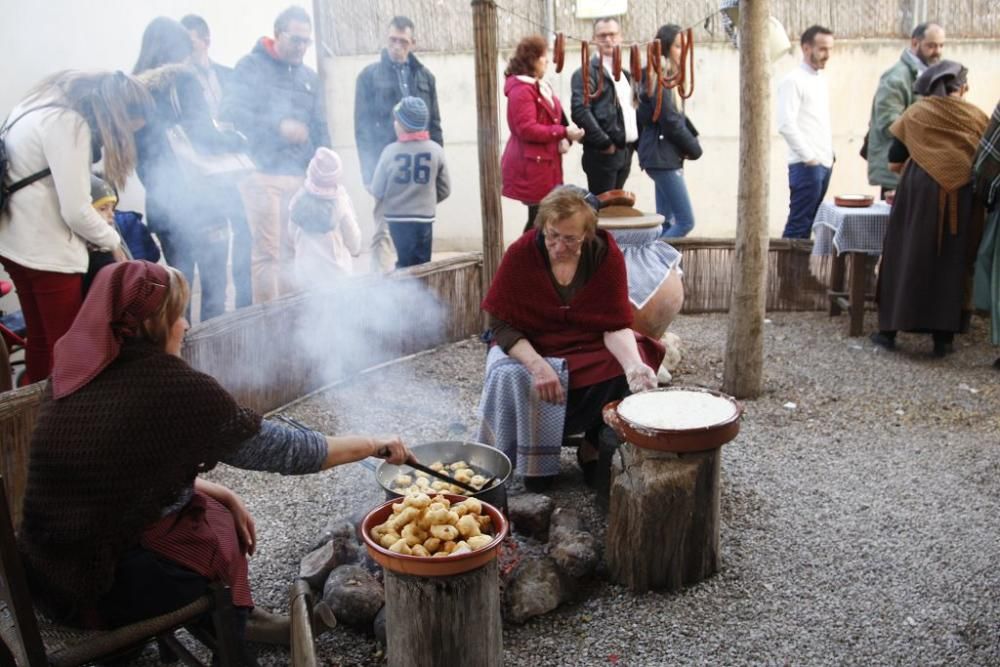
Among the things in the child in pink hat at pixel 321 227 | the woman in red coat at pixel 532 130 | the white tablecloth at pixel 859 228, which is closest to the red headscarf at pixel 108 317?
the child in pink hat at pixel 321 227

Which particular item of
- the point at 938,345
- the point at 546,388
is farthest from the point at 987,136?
the point at 546,388

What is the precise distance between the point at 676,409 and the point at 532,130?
353cm

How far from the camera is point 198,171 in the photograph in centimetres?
585

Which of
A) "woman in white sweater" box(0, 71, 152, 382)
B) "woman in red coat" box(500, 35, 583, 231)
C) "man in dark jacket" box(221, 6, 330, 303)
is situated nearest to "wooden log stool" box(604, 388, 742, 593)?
"woman in white sweater" box(0, 71, 152, 382)

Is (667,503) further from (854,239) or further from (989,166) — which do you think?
(854,239)

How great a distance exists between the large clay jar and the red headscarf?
11.4 feet

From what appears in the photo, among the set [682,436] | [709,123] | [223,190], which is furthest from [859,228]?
[223,190]

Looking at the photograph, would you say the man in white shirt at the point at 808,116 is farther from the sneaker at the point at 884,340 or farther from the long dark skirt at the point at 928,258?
the sneaker at the point at 884,340

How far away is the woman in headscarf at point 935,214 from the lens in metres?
6.05

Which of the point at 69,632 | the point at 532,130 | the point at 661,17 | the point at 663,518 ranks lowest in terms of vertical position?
the point at 663,518

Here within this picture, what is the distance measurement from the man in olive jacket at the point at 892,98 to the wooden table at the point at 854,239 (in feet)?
0.84

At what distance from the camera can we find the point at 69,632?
2.39m

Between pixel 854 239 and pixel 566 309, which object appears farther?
pixel 854 239

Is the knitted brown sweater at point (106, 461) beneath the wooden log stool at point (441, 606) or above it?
above
